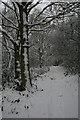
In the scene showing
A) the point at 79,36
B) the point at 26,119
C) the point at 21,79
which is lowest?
the point at 26,119

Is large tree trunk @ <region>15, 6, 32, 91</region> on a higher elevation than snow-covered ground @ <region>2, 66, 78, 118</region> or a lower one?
higher

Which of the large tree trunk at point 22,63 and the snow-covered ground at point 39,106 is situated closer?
the snow-covered ground at point 39,106

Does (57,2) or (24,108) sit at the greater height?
(57,2)

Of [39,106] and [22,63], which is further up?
[22,63]

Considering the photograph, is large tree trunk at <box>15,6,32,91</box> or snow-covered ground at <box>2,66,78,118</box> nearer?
snow-covered ground at <box>2,66,78,118</box>

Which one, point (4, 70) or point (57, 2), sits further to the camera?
point (4, 70)

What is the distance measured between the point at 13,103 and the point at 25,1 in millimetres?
5989

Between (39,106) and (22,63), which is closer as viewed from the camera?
(39,106)

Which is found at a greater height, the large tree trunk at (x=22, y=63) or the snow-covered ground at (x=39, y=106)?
the large tree trunk at (x=22, y=63)

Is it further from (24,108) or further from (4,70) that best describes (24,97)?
(4,70)

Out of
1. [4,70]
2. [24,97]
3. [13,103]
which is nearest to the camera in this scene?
[13,103]

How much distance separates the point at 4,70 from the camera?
54.1ft

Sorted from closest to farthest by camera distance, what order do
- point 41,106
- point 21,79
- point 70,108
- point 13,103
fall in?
1. point 70,108
2. point 41,106
3. point 13,103
4. point 21,79

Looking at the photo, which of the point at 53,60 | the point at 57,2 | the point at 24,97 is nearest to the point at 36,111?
the point at 24,97
